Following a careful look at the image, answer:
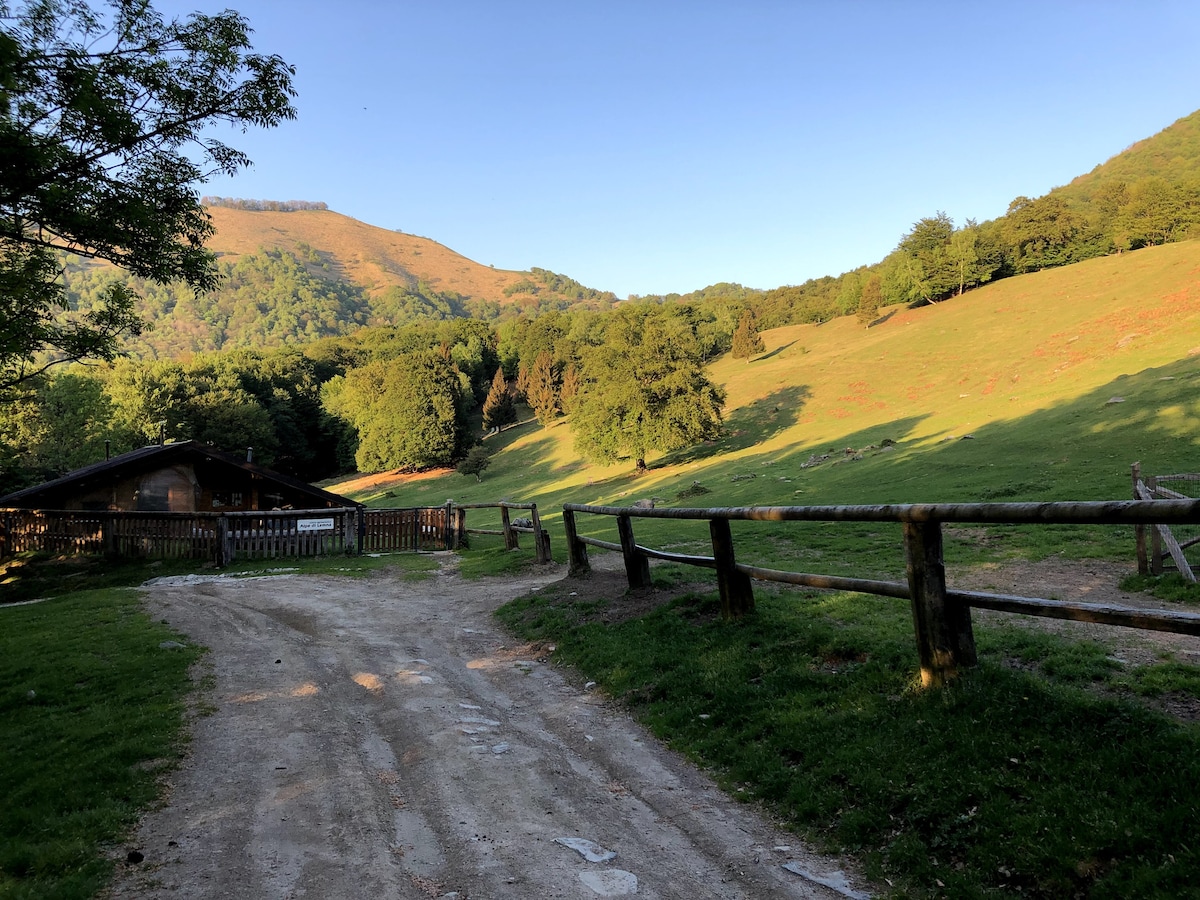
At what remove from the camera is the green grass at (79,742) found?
3.93 metres

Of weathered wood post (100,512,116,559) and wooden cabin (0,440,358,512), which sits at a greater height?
wooden cabin (0,440,358,512)

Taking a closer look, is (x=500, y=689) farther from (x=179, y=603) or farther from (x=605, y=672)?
(x=179, y=603)

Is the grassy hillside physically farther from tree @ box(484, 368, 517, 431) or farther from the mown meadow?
tree @ box(484, 368, 517, 431)

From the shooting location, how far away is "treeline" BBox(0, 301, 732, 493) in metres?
46.7

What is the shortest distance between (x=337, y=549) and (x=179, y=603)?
31.9ft

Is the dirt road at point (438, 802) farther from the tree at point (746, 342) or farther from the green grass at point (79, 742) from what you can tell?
the tree at point (746, 342)

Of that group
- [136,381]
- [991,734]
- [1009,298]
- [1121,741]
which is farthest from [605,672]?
[1009,298]

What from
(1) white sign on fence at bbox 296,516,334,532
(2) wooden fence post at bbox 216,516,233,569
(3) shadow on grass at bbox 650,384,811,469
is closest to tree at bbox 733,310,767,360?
(3) shadow on grass at bbox 650,384,811,469

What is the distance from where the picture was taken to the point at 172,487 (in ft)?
85.7

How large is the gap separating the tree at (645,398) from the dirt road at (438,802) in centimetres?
3849

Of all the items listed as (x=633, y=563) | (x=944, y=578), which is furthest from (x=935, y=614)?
(x=633, y=563)

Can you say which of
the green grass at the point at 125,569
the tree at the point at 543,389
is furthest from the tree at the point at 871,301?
the green grass at the point at 125,569

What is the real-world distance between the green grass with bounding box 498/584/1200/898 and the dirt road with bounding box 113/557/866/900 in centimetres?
36

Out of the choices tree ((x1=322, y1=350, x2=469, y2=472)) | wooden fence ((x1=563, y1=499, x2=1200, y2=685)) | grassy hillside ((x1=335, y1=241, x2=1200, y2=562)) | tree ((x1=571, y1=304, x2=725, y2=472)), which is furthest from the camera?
tree ((x1=322, y1=350, x2=469, y2=472))
